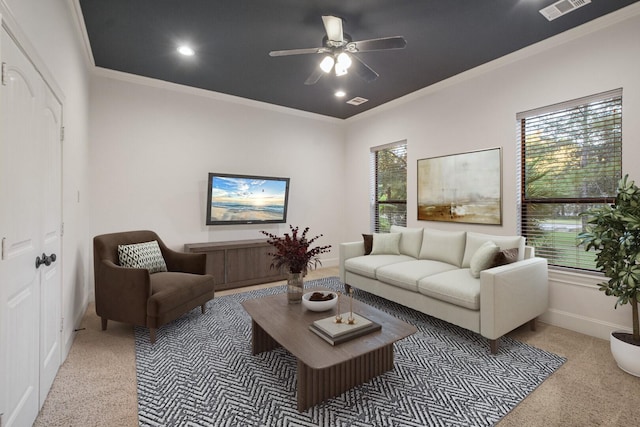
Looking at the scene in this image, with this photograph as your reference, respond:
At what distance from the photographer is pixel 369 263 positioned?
12.5 feet

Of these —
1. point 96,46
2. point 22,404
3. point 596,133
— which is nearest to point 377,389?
point 22,404

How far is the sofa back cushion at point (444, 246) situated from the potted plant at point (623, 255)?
1308 mm

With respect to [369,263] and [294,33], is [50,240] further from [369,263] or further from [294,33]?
[369,263]

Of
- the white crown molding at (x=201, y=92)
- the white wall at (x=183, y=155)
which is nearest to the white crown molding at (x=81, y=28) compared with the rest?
the white crown molding at (x=201, y=92)

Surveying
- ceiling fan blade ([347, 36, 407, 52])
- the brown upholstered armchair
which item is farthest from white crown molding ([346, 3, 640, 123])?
the brown upholstered armchair

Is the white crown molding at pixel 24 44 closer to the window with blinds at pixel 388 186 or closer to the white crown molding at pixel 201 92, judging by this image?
the white crown molding at pixel 201 92

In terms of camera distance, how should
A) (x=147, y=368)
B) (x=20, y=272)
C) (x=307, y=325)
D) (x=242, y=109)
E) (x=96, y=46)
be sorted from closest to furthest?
(x=20, y=272), (x=307, y=325), (x=147, y=368), (x=96, y=46), (x=242, y=109)

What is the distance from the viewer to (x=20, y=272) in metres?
1.56

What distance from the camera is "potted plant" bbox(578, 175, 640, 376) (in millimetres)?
2148

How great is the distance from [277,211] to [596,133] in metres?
4.10

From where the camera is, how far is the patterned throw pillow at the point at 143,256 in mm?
3117

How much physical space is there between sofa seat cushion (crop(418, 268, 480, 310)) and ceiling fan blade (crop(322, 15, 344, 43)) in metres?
2.41

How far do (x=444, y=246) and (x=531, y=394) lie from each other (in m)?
1.92

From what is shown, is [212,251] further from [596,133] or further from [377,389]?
[596,133]
